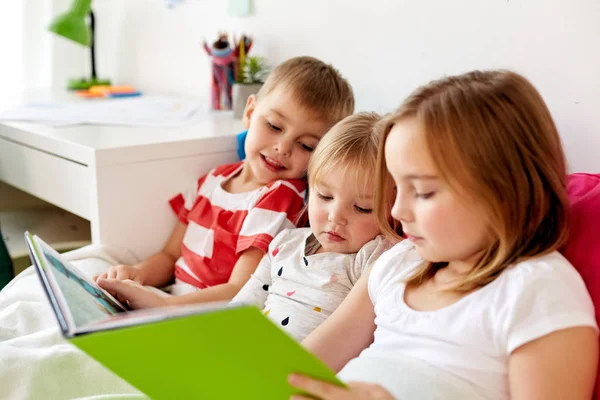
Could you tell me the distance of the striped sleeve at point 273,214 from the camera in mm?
1385

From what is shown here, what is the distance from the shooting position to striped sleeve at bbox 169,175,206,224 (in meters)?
1.60

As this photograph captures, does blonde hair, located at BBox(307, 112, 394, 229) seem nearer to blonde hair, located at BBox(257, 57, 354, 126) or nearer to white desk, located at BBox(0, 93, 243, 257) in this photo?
blonde hair, located at BBox(257, 57, 354, 126)

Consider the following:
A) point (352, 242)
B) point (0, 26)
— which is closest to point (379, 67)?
point (352, 242)

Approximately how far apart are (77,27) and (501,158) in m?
1.73

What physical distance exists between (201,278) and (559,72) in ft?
2.55

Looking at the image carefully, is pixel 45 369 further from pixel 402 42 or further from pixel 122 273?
pixel 402 42

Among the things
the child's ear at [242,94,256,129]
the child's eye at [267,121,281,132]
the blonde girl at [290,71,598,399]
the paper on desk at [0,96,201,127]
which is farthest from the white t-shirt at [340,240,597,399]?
the paper on desk at [0,96,201,127]

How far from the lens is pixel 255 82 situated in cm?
184

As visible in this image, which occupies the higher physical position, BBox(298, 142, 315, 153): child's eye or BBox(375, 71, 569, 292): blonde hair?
BBox(375, 71, 569, 292): blonde hair

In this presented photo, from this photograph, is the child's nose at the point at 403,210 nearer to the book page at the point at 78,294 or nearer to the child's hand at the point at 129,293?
the book page at the point at 78,294

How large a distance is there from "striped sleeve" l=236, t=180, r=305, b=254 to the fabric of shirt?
81mm

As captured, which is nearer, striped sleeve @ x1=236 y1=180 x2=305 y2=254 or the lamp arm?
striped sleeve @ x1=236 y1=180 x2=305 y2=254

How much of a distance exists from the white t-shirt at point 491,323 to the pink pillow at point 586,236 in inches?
2.4

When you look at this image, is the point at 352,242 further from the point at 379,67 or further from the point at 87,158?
the point at 87,158
